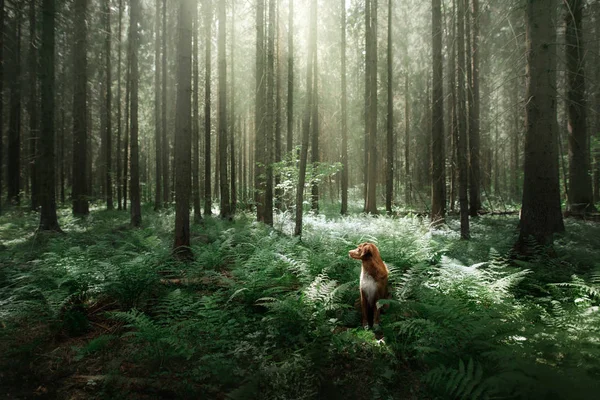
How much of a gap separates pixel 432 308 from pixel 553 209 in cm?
492

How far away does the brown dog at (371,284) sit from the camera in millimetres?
4141

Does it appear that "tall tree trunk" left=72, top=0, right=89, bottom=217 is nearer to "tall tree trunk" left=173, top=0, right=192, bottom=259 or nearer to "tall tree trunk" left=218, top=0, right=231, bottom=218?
"tall tree trunk" left=218, top=0, right=231, bottom=218

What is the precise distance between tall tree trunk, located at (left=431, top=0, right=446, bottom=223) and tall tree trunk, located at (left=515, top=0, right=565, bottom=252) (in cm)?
386

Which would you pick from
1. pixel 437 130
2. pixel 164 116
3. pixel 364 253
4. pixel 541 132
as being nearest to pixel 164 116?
pixel 164 116

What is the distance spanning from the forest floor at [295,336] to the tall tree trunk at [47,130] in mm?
5232

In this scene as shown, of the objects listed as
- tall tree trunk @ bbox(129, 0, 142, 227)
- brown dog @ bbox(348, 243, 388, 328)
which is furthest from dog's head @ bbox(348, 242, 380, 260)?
tall tree trunk @ bbox(129, 0, 142, 227)

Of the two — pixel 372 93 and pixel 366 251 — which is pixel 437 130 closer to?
pixel 372 93

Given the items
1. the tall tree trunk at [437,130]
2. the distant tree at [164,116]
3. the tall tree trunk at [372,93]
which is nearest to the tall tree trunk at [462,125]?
the tall tree trunk at [437,130]

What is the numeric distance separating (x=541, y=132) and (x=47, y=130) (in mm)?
13928

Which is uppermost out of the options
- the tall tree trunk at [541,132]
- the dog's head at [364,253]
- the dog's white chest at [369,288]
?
the tall tree trunk at [541,132]

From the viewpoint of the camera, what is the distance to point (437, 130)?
11039 millimetres

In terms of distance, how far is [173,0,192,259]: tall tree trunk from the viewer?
22.8 ft

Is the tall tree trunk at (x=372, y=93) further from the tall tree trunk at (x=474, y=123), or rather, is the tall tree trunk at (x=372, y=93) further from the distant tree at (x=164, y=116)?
the distant tree at (x=164, y=116)

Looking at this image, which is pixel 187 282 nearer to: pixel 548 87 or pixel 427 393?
pixel 427 393
